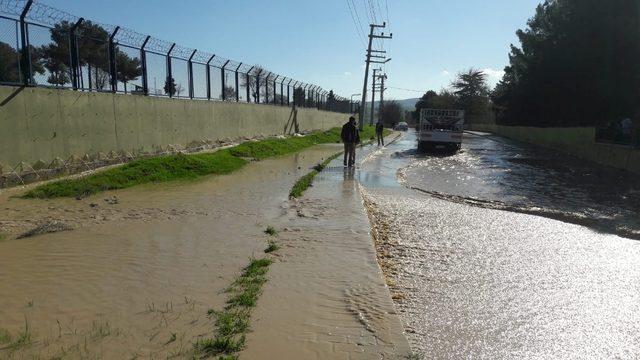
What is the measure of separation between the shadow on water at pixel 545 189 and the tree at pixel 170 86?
8.34 meters

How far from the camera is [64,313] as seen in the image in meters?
4.55

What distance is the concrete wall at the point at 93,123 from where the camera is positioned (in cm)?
1030

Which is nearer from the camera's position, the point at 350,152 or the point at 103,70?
the point at 103,70

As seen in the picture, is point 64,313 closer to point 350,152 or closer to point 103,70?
point 103,70

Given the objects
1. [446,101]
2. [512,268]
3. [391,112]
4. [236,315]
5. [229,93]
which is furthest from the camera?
[391,112]

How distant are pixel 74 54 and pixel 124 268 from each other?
8976mm

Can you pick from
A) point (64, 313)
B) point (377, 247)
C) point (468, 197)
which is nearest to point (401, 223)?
point (377, 247)

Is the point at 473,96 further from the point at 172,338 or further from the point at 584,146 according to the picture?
the point at 172,338

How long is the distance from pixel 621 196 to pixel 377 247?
9.15 metres

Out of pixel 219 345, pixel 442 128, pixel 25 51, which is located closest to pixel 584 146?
pixel 442 128

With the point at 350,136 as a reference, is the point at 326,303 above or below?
below

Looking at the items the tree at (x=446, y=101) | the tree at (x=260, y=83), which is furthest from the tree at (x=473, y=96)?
the tree at (x=260, y=83)

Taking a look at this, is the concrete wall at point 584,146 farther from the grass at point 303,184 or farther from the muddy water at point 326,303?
the muddy water at point 326,303

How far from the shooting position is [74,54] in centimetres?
1281
